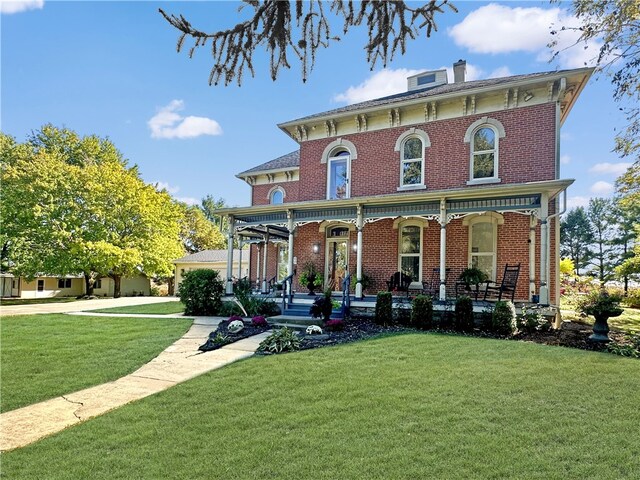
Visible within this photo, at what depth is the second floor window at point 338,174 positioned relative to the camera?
48.6 feet

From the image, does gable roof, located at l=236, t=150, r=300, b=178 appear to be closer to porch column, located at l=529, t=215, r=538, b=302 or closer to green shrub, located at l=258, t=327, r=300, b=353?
porch column, located at l=529, t=215, r=538, b=302

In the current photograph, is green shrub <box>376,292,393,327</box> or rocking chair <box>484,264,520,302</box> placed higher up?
rocking chair <box>484,264,520,302</box>

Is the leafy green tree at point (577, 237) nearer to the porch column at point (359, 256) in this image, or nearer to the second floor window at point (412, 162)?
the second floor window at point (412, 162)

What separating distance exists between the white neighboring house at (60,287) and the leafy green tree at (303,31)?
3447 cm

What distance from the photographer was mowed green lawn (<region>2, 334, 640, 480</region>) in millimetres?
3316

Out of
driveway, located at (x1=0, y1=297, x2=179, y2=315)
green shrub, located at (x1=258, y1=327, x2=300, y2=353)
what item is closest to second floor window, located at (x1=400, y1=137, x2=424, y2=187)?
green shrub, located at (x1=258, y1=327, x2=300, y2=353)

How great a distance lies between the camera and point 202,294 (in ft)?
44.7

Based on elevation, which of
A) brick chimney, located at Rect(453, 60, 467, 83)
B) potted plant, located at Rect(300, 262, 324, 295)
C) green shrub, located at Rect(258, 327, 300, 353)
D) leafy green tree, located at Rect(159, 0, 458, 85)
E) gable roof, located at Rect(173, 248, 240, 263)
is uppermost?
brick chimney, located at Rect(453, 60, 467, 83)

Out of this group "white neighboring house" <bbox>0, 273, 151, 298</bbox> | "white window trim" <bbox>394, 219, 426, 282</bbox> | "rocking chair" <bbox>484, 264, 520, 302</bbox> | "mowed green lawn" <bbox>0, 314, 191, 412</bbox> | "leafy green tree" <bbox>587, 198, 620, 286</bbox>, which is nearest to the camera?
"mowed green lawn" <bbox>0, 314, 191, 412</bbox>

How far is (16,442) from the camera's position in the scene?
4.00 meters

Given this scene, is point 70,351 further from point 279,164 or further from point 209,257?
point 209,257

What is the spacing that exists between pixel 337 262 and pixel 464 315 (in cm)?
623

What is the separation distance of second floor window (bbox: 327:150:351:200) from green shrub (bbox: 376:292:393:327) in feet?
17.3

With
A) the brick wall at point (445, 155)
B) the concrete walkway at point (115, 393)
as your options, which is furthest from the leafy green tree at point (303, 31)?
the brick wall at point (445, 155)
